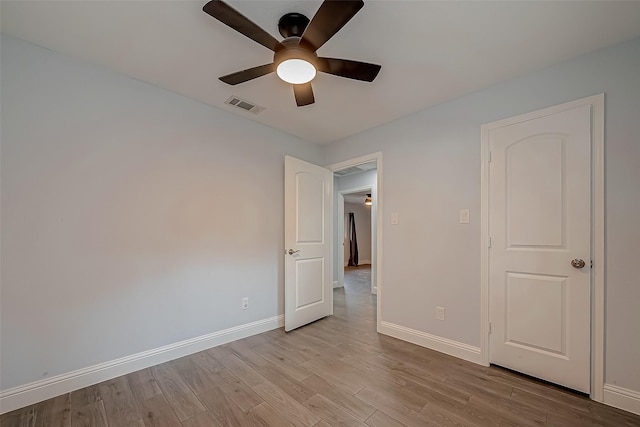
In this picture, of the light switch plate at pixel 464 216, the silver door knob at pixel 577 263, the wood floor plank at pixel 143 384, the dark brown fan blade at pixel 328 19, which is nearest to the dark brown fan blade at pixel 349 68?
the dark brown fan blade at pixel 328 19

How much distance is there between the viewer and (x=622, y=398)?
172cm

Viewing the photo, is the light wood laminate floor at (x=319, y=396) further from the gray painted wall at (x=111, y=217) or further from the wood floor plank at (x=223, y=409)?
the gray painted wall at (x=111, y=217)

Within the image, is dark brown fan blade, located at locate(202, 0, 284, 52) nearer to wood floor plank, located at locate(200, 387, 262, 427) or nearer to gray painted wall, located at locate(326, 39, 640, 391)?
gray painted wall, located at locate(326, 39, 640, 391)

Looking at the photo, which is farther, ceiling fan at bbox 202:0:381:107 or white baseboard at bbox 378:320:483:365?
white baseboard at bbox 378:320:483:365

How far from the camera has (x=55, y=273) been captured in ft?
6.15

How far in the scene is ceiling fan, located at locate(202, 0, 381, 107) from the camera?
1260mm

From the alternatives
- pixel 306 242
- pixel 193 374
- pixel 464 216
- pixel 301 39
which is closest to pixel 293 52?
pixel 301 39

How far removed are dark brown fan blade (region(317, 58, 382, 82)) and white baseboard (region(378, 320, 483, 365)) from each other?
2.45 m

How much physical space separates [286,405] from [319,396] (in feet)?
0.80

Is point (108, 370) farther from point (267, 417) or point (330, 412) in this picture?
point (330, 412)

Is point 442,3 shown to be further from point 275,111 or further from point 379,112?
point 275,111

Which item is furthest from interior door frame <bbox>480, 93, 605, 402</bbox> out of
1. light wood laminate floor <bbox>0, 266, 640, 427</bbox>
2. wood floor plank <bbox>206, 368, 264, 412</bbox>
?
wood floor plank <bbox>206, 368, 264, 412</bbox>

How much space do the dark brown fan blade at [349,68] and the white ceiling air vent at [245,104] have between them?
47.7 inches

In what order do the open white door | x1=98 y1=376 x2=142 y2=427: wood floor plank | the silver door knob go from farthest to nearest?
the open white door → the silver door knob → x1=98 y1=376 x2=142 y2=427: wood floor plank
